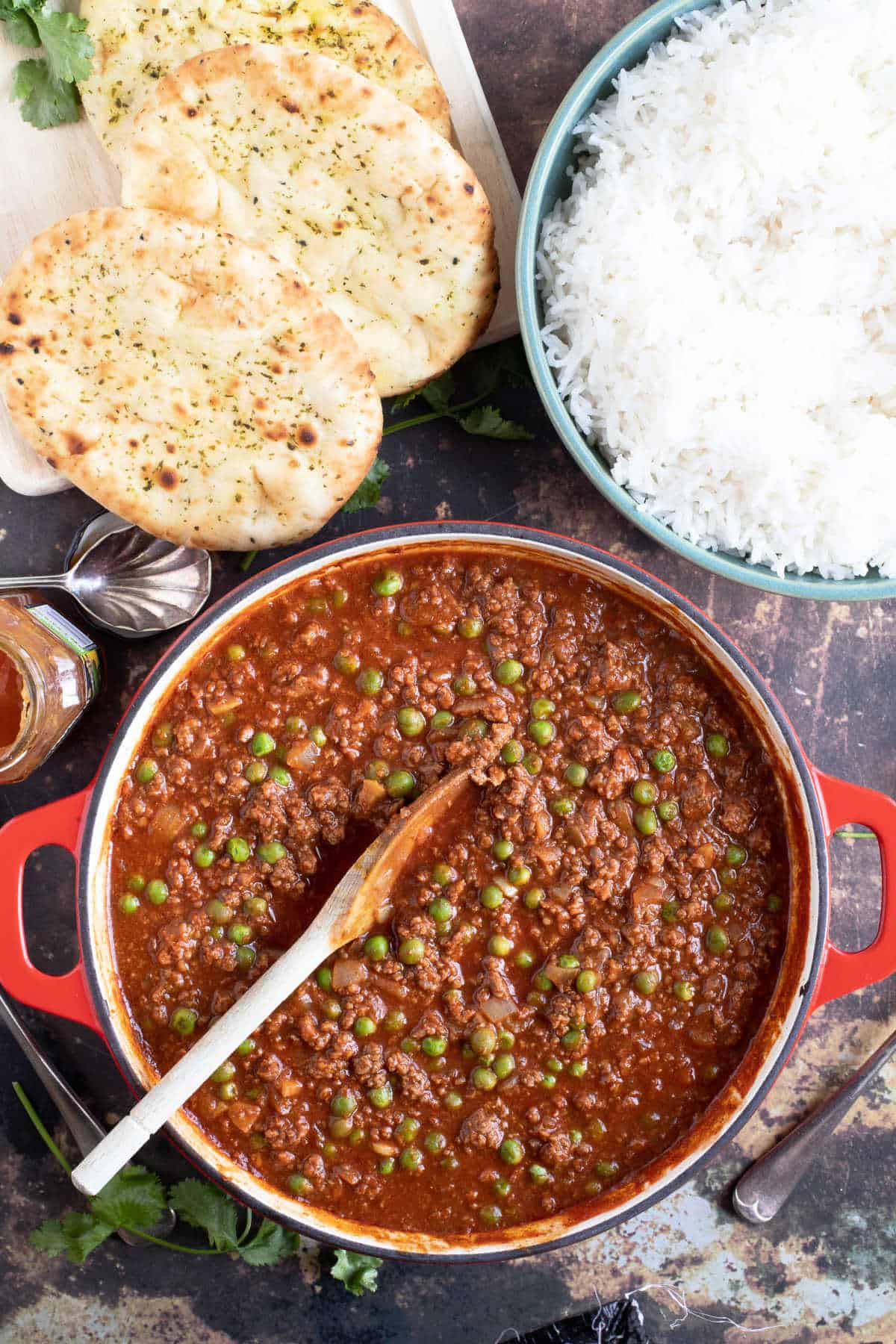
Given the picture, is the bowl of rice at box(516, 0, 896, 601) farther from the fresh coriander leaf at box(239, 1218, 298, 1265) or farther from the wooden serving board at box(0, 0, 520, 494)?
→ the fresh coriander leaf at box(239, 1218, 298, 1265)

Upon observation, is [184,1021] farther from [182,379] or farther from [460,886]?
[182,379]

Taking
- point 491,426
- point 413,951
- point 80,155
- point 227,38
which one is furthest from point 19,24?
point 413,951

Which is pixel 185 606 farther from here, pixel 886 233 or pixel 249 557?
pixel 886 233

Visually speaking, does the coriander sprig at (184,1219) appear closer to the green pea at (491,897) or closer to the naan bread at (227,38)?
the green pea at (491,897)

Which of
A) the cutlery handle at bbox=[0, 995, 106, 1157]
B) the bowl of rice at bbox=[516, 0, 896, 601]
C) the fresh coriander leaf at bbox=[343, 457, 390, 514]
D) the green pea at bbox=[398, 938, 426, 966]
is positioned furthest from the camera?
the cutlery handle at bbox=[0, 995, 106, 1157]

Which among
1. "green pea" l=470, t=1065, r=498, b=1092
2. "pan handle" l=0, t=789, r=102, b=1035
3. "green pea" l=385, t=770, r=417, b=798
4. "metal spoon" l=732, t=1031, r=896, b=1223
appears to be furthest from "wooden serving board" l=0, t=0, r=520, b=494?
"metal spoon" l=732, t=1031, r=896, b=1223

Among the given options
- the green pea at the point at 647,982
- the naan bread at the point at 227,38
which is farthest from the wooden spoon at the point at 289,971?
the naan bread at the point at 227,38
